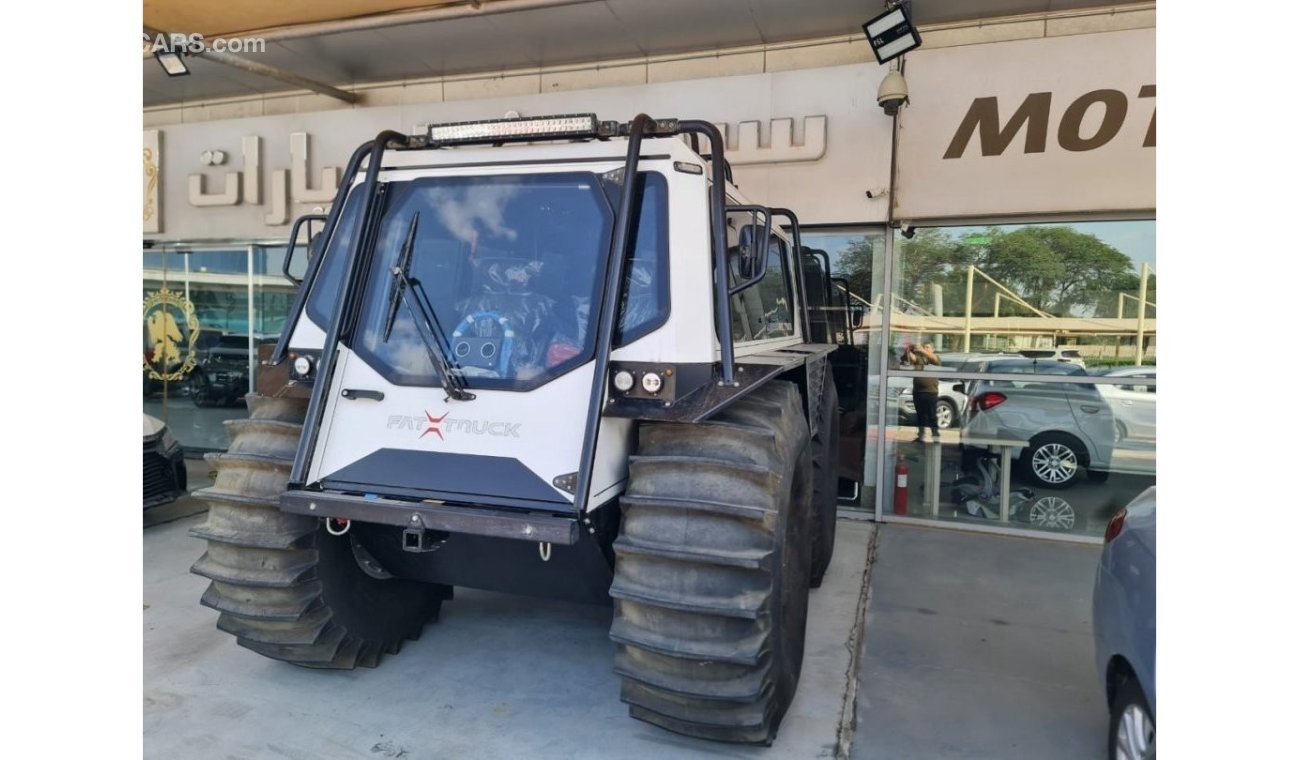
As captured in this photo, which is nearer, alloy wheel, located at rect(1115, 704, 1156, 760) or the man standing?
alloy wheel, located at rect(1115, 704, 1156, 760)

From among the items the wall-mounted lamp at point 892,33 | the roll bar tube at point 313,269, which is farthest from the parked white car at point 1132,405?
the roll bar tube at point 313,269

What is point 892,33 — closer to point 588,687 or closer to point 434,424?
point 434,424

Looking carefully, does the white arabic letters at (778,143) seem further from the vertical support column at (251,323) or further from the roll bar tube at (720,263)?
the vertical support column at (251,323)

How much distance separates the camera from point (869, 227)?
648 centimetres

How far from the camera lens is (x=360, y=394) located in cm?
298

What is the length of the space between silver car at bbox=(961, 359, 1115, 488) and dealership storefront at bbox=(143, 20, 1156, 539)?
15 millimetres

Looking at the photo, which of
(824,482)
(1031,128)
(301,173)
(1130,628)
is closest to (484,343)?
(1130,628)

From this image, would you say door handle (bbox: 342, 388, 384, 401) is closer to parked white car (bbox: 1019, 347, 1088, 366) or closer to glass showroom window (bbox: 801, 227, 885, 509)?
glass showroom window (bbox: 801, 227, 885, 509)

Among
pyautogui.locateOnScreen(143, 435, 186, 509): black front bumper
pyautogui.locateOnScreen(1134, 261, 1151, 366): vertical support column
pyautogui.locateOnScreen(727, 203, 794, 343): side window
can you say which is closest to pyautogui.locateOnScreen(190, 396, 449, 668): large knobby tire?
pyautogui.locateOnScreen(727, 203, 794, 343): side window

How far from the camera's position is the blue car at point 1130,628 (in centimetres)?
243

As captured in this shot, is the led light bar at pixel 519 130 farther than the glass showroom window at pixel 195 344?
No

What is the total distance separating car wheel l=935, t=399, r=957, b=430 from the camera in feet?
21.3

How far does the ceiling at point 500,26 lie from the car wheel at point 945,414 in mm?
3152

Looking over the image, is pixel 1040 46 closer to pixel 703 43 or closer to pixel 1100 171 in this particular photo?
pixel 1100 171
